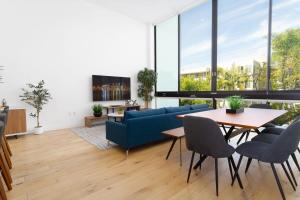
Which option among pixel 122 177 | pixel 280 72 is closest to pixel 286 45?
pixel 280 72

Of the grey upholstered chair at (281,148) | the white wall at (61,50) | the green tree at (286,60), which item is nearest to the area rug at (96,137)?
the white wall at (61,50)

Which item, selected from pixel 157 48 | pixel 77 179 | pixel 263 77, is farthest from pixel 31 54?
pixel 263 77

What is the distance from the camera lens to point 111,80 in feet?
19.9

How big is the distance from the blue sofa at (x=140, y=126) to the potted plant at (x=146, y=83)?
3422mm

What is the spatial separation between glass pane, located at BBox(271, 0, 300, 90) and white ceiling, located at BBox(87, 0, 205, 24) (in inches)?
90.9

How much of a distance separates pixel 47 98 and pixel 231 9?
5.87m

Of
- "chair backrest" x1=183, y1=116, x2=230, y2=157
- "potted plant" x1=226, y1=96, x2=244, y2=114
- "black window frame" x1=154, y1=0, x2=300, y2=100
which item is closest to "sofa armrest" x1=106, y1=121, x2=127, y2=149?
"chair backrest" x1=183, y1=116, x2=230, y2=157

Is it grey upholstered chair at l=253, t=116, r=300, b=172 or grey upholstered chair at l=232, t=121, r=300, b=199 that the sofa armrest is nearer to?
grey upholstered chair at l=232, t=121, r=300, b=199

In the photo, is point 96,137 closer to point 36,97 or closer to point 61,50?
point 36,97

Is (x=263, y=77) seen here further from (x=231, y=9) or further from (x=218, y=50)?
(x=231, y=9)

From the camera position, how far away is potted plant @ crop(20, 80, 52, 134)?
4.47 m

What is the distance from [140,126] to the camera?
3006 millimetres

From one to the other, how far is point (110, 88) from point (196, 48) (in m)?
3.29

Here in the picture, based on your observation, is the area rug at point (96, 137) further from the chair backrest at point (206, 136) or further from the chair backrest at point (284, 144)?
the chair backrest at point (284, 144)
